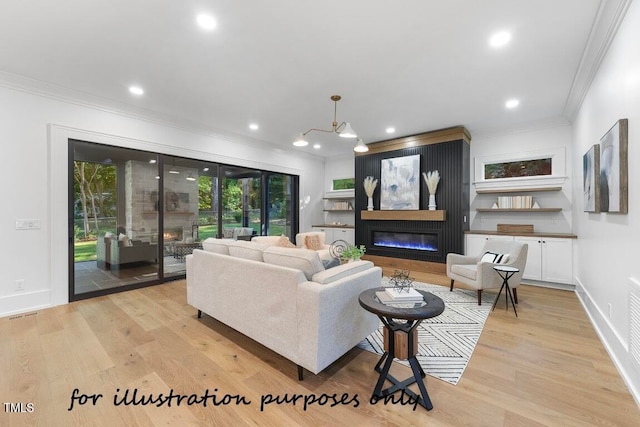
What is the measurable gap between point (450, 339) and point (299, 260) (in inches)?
67.7

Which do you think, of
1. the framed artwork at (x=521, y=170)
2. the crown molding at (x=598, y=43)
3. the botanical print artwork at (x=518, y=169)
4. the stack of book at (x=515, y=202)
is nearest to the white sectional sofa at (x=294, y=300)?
the crown molding at (x=598, y=43)

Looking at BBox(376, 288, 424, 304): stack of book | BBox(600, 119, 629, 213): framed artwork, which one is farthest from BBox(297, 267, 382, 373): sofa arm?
BBox(600, 119, 629, 213): framed artwork

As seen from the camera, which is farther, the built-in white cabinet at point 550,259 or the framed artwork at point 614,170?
the built-in white cabinet at point 550,259

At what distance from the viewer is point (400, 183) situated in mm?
5879

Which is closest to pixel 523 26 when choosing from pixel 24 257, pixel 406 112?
pixel 406 112

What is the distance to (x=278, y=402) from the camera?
179 cm

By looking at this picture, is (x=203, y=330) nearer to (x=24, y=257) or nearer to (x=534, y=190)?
(x=24, y=257)

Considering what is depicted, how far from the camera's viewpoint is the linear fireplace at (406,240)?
221 inches

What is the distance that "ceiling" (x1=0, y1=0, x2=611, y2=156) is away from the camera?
219 cm

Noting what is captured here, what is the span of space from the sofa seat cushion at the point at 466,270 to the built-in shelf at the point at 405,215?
141 centimetres

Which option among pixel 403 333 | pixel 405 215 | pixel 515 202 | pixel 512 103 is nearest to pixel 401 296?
pixel 403 333

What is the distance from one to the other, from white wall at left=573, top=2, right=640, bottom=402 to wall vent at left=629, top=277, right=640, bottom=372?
0.03 meters

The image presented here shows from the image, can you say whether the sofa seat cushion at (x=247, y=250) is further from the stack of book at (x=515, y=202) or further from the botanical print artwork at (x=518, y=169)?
the botanical print artwork at (x=518, y=169)

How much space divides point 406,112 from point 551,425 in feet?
13.1
